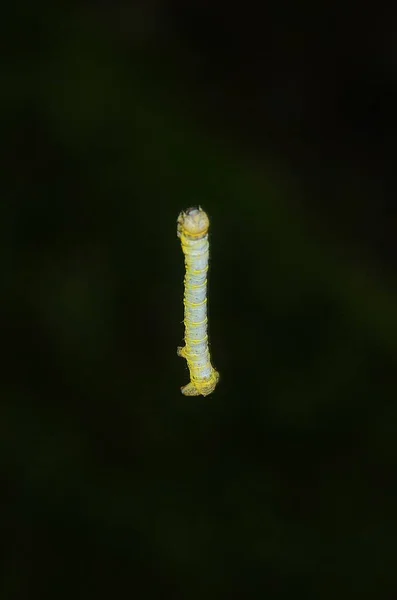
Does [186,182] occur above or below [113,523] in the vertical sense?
above

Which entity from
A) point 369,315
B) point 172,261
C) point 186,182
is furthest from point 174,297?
point 369,315

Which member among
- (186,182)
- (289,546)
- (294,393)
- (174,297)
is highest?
(186,182)

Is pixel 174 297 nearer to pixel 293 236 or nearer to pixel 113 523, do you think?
pixel 293 236

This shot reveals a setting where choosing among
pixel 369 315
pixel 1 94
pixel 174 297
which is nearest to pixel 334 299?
pixel 369 315

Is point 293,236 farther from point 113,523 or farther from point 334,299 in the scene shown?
point 113,523
